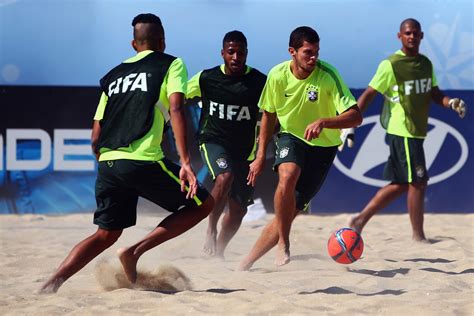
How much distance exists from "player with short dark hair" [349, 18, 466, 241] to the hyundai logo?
1.60 meters

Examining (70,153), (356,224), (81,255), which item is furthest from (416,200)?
(70,153)

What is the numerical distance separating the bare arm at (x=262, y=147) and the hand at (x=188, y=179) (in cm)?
114

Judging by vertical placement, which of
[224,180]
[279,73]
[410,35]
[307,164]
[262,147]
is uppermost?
[410,35]

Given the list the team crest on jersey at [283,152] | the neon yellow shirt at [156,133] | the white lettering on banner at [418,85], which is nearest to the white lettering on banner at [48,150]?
the white lettering on banner at [418,85]

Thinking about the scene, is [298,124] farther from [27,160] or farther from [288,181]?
[27,160]

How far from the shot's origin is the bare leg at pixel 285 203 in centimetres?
650

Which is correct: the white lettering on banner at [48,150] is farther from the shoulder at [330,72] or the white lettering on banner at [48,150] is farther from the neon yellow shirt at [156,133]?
the neon yellow shirt at [156,133]

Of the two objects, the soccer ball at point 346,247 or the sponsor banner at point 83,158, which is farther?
the sponsor banner at point 83,158

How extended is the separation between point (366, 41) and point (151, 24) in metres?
4.64

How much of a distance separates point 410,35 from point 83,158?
368 cm

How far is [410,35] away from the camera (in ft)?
27.4

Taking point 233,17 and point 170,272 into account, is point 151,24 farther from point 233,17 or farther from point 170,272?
point 233,17

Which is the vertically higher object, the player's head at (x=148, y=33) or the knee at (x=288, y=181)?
the player's head at (x=148, y=33)

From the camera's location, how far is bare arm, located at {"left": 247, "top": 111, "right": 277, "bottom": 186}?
21.6 ft
